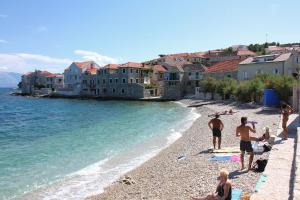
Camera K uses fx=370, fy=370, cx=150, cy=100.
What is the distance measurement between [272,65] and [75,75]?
6318cm

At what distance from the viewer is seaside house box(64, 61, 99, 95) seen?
10432 centimetres

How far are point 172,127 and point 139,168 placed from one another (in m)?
16.7

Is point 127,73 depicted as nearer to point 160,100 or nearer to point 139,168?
point 160,100

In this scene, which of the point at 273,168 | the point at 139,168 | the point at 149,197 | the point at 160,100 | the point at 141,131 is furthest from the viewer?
the point at 160,100

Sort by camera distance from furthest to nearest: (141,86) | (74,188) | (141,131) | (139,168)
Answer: (141,86) → (141,131) → (139,168) → (74,188)

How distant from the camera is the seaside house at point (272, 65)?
185 ft

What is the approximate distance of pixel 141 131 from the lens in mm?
32344

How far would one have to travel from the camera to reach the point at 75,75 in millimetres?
106312

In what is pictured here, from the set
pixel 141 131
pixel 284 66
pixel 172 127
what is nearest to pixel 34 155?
pixel 141 131

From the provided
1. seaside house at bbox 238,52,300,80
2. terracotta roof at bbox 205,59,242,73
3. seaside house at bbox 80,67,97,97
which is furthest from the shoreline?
seaside house at bbox 80,67,97,97

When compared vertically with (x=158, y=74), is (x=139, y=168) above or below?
below

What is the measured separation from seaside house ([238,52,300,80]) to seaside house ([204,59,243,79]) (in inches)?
237

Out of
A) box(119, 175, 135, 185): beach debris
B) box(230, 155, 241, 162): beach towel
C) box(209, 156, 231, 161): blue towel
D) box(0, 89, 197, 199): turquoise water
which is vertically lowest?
box(0, 89, 197, 199): turquoise water

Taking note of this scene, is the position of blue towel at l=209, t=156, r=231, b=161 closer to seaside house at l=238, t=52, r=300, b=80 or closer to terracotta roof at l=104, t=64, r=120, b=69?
seaside house at l=238, t=52, r=300, b=80
